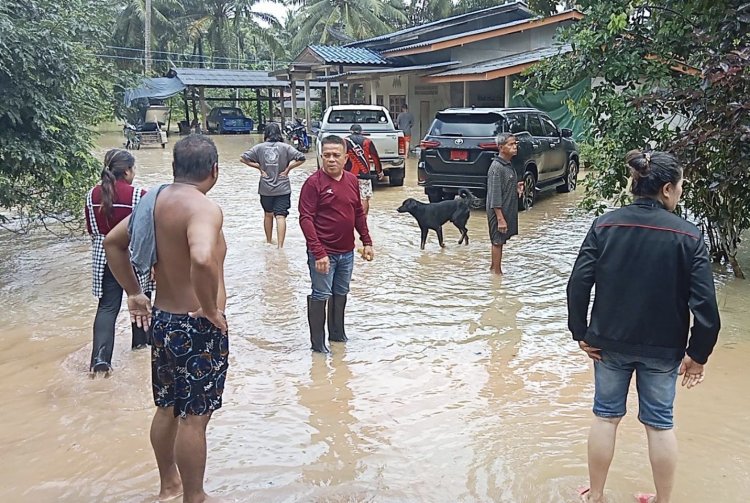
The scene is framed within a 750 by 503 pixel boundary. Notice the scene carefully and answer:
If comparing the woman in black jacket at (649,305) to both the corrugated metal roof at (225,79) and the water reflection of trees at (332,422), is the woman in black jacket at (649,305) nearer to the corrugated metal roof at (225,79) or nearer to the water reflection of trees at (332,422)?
the water reflection of trees at (332,422)

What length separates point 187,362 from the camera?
3.21 meters

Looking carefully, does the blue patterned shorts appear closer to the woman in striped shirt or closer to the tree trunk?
the woman in striped shirt

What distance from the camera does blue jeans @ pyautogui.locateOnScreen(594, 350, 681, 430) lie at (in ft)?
10.4

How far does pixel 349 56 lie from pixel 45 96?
720 inches

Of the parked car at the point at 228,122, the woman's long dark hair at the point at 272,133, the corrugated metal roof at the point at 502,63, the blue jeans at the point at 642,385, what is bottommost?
the blue jeans at the point at 642,385

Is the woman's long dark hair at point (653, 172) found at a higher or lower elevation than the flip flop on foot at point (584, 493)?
higher

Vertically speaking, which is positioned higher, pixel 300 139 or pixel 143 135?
pixel 143 135

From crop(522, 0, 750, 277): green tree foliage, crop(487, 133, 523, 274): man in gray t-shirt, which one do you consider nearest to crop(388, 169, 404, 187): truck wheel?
crop(522, 0, 750, 277): green tree foliage

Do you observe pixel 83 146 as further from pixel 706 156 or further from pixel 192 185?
pixel 706 156

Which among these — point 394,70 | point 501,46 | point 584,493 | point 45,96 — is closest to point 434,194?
point 45,96

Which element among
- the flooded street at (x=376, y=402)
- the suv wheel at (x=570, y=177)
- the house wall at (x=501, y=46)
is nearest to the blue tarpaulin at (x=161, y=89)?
the house wall at (x=501, y=46)

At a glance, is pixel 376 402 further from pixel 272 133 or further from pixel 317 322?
pixel 272 133

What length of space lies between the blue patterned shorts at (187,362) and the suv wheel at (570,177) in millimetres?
12373

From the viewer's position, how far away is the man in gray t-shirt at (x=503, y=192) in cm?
762
